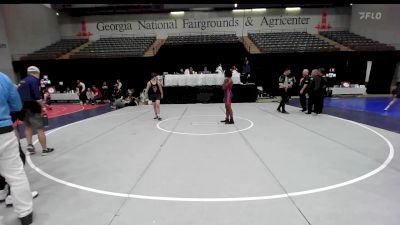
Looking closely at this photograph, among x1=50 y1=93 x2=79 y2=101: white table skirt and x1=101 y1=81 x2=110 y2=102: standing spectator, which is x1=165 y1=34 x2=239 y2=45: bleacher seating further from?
x1=50 y1=93 x2=79 y2=101: white table skirt

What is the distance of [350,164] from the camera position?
4.40 metres

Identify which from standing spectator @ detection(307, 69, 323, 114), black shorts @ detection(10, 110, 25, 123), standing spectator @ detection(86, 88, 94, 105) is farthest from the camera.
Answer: standing spectator @ detection(86, 88, 94, 105)

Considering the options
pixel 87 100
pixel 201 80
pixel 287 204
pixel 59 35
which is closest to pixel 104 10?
pixel 59 35

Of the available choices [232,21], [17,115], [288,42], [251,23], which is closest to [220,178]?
[17,115]

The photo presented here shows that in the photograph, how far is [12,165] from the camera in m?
2.71

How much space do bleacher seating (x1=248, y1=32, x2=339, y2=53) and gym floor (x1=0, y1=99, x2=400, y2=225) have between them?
1428 centimetres

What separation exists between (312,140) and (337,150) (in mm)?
853

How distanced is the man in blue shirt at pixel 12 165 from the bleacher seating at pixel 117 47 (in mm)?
18763

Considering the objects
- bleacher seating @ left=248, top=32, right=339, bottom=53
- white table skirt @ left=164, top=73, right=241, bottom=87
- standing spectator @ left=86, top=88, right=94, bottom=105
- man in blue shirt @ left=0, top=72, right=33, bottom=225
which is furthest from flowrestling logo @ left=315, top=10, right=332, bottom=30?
man in blue shirt @ left=0, top=72, right=33, bottom=225

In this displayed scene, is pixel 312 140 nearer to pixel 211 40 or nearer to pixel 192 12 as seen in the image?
pixel 211 40

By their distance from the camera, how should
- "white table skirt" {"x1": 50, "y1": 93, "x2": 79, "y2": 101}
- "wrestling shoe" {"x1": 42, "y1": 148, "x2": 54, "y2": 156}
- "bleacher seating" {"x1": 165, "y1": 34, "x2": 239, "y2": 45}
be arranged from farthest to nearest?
1. "bleacher seating" {"x1": 165, "y1": 34, "x2": 239, "y2": 45}
2. "white table skirt" {"x1": 50, "y1": 93, "x2": 79, "y2": 101}
3. "wrestling shoe" {"x1": 42, "y1": 148, "x2": 54, "y2": 156}

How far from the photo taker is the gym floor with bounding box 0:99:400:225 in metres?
2.91

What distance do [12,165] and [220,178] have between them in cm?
271

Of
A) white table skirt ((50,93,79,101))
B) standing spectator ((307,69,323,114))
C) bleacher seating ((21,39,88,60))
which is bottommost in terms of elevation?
white table skirt ((50,93,79,101))
